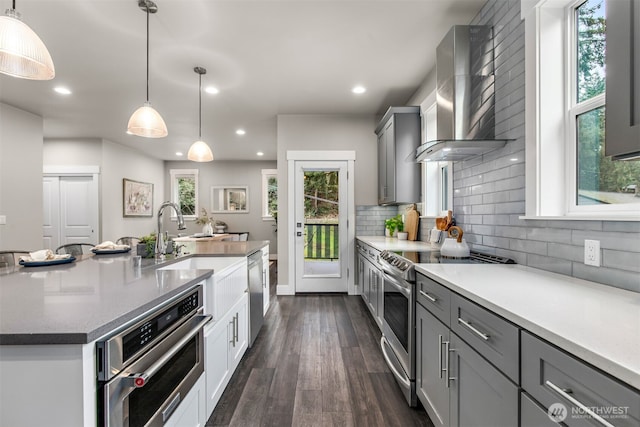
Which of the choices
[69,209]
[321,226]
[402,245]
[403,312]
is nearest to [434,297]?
[403,312]

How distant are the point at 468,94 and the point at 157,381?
2492 millimetres

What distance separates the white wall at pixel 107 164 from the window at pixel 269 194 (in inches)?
124

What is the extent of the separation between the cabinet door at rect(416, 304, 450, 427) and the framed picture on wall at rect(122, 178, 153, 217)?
703 cm

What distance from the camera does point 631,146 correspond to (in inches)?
32.0

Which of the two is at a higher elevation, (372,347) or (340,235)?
(340,235)

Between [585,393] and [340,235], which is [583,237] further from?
[340,235]

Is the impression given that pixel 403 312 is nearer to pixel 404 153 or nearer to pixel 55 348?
pixel 55 348

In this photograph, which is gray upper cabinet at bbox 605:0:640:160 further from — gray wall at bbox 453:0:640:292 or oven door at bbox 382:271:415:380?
oven door at bbox 382:271:415:380

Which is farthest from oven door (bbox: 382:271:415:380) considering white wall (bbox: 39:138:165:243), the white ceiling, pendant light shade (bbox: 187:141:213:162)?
white wall (bbox: 39:138:165:243)

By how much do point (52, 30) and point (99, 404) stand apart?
10.2 feet

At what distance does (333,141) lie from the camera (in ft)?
14.4

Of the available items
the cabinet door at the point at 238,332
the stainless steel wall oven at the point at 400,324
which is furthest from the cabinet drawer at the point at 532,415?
the cabinet door at the point at 238,332

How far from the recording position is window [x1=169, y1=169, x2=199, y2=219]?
8.12 meters

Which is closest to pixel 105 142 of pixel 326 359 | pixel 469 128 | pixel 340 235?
pixel 340 235
